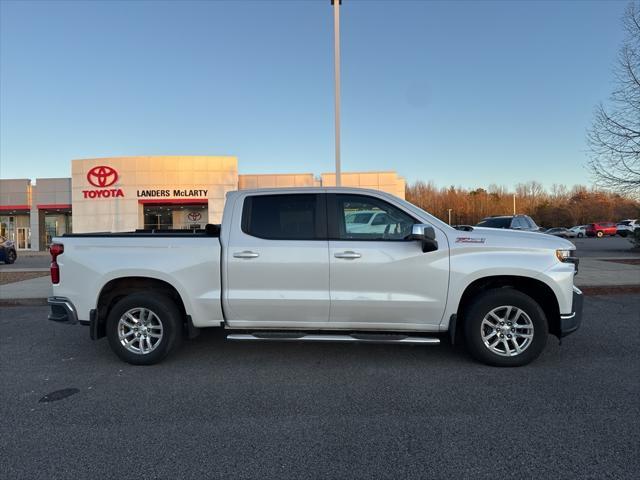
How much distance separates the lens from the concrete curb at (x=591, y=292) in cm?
Answer: 905

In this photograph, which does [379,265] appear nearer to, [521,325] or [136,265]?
[521,325]

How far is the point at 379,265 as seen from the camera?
4469 millimetres

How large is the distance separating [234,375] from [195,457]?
5.13 ft

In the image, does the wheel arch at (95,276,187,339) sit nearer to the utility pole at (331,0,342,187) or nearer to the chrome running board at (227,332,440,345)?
the chrome running board at (227,332,440,345)

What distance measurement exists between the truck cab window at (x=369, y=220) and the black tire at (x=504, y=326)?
3.71ft

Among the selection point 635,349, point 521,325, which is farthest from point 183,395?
point 635,349

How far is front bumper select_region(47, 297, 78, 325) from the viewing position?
15.7 feet

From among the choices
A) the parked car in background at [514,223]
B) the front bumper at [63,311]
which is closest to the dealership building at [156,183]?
the parked car in background at [514,223]

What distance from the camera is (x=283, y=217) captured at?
4.79 metres

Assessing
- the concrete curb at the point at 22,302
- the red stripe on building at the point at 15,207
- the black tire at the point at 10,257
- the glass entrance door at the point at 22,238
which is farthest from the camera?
the glass entrance door at the point at 22,238

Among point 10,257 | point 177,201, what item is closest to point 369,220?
point 10,257

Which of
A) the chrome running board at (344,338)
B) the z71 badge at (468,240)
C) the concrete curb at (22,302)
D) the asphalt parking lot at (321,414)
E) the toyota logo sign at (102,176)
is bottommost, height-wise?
the asphalt parking lot at (321,414)

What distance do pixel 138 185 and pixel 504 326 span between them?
32987 mm

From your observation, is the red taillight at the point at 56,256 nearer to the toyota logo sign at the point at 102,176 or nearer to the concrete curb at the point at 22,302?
the concrete curb at the point at 22,302
